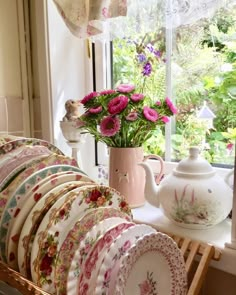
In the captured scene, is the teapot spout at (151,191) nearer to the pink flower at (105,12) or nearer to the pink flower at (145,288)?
the pink flower at (145,288)

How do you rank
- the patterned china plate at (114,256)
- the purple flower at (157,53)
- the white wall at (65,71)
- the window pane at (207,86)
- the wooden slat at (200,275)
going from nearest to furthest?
the patterned china plate at (114,256) < the wooden slat at (200,275) < the window pane at (207,86) < the purple flower at (157,53) < the white wall at (65,71)

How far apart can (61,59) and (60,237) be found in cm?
85

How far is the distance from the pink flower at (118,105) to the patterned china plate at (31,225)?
0.35 metres

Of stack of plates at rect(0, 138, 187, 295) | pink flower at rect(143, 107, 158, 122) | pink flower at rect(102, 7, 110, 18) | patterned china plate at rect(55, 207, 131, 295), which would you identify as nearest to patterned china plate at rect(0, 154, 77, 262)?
stack of plates at rect(0, 138, 187, 295)

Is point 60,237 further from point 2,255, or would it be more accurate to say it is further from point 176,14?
point 176,14

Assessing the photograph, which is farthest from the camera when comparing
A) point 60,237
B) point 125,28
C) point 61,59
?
point 61,59

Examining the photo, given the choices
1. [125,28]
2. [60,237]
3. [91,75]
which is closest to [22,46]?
[91,75]

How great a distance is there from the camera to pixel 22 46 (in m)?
1.38

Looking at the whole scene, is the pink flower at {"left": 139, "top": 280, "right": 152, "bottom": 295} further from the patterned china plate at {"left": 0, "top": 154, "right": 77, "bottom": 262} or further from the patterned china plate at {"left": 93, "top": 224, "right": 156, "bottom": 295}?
the patterned china plate at {"left": 0, "top": 154, "right": 77, "bottom": 262}

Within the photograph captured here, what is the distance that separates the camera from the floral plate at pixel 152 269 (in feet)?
2.17

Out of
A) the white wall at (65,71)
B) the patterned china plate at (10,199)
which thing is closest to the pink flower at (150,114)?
the patterned china plate at (10,199)

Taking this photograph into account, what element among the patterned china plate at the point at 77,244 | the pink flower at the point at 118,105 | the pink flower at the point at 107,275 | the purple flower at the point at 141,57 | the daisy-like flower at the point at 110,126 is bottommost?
the pink flower at the point at 107,275

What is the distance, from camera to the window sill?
82 centimetres

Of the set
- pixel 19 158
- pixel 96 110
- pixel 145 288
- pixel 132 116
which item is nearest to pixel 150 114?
pixel 132 116
